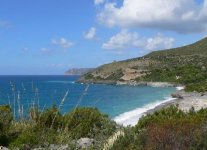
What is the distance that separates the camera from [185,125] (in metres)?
8.70

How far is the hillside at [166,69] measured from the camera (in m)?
129

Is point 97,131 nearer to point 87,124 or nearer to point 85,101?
point 87,124

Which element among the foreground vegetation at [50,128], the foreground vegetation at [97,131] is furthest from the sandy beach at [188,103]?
the foreground vegetation at [97,131]

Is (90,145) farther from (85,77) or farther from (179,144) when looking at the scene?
(85,77)

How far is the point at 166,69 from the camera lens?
461 feet

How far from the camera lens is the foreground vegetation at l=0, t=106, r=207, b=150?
766 centimetres

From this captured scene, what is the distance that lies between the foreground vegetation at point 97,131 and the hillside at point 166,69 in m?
108

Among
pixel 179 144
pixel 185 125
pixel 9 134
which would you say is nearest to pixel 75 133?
pixel 9 134

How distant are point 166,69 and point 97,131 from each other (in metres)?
130

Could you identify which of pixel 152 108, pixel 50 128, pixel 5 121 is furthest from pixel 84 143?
pixel 152 108

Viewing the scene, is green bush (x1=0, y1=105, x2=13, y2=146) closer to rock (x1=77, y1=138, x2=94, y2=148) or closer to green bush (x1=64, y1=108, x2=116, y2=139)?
green bush (x1=64, y1=108, x2=116, y2=139)

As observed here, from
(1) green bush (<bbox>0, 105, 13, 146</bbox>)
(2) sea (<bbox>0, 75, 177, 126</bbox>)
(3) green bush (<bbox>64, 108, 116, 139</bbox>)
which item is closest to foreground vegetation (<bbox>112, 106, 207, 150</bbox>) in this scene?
(2) sea (<bbox>0, 75, 177, 126</bbox>)

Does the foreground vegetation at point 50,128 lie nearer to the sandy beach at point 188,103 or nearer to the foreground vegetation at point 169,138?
the foreground vegetation at point 169,138

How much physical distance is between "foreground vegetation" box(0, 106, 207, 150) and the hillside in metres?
108
